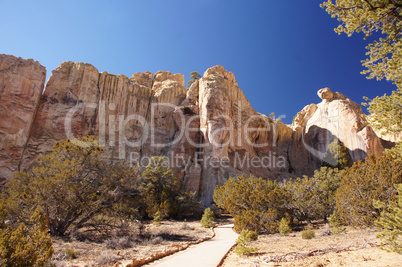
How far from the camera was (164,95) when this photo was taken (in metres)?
40.1

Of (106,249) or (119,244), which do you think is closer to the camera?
(106,249)

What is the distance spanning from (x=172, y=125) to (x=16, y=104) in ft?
72.1

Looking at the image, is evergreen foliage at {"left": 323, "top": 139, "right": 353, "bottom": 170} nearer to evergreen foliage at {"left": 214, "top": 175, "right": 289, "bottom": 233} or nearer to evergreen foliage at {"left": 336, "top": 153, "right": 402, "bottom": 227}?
evergreen foliage at {"left": 214, "top": 175, "right": 289, "bottom": 233}

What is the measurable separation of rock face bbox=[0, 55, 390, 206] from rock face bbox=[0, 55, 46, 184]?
0.11m

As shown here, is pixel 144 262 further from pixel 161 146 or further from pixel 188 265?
pixel 161 146

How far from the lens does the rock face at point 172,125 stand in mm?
31062

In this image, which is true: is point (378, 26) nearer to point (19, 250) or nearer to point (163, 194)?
point (19, 250)

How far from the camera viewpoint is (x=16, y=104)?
31.1m

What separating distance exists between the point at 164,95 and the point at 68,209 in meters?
30.7

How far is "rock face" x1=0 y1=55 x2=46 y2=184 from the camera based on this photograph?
29.2 meters

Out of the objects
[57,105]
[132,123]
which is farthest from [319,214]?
[57,105]

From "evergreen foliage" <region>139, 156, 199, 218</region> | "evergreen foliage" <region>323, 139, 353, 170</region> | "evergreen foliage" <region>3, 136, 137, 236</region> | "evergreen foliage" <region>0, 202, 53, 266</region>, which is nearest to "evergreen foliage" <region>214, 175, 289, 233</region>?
"evergreen foliage" <region>3, 136, 137, 236</region>

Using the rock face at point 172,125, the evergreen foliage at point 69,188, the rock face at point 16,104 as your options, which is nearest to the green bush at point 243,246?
the evergreen foliage at point 69,188

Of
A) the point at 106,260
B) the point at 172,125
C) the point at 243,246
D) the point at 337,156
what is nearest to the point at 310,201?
the point at 243,246
